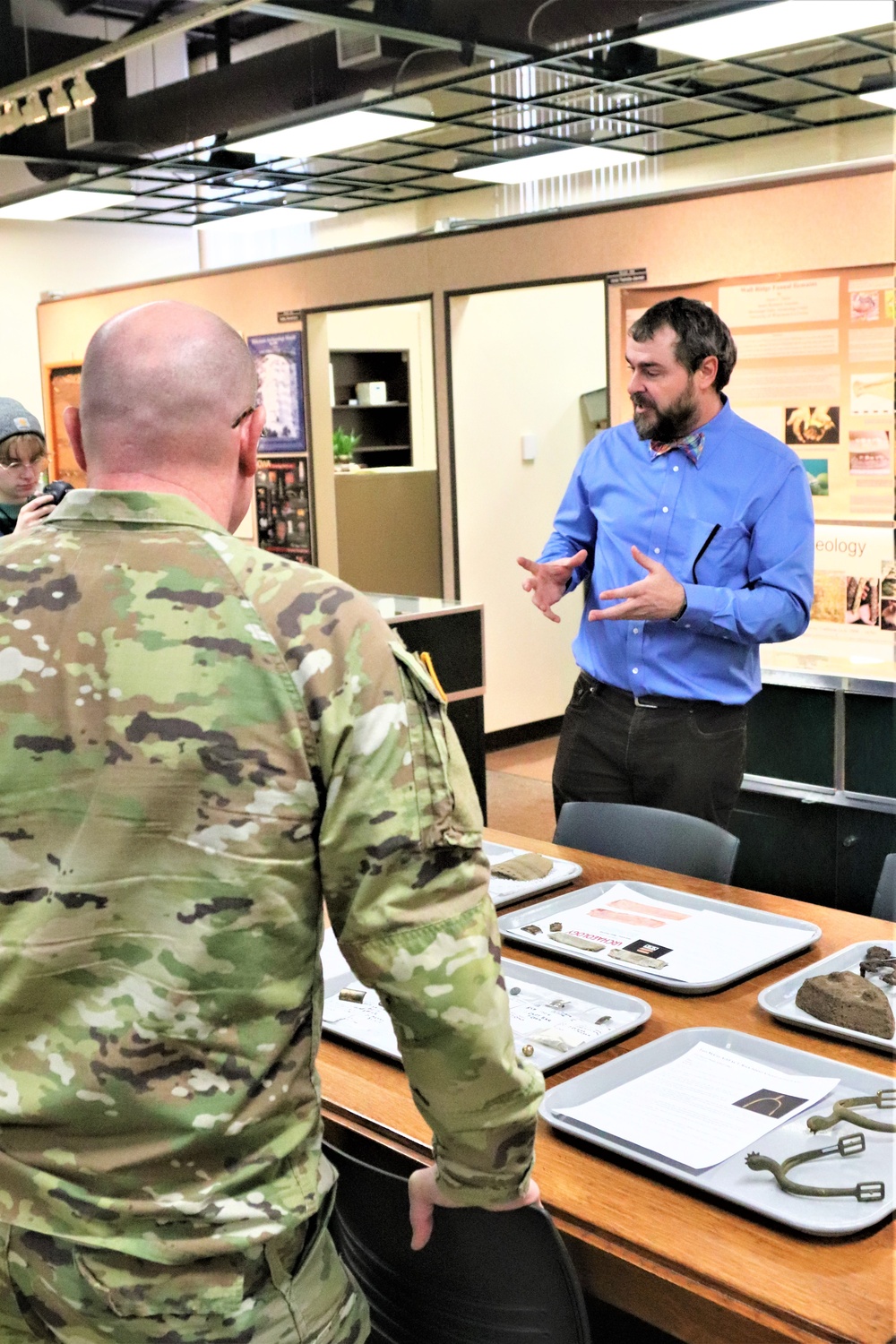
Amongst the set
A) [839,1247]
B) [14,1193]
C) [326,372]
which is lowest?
[839,1247]

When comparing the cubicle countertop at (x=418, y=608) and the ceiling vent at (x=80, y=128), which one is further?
the ceiling vent at (x=80, y=128)

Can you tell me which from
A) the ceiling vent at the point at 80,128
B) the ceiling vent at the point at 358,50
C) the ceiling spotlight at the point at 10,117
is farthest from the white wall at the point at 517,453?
the ceiling vent at the point at 80,128

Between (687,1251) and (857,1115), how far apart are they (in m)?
0.31

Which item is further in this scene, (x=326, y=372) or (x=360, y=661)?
(x=326, y=372)

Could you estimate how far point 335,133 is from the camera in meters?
6.70

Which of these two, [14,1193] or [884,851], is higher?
[14,1193]

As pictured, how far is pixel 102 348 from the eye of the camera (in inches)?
47.1

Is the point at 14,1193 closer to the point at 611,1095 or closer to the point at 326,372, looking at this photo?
the point at 611,1095

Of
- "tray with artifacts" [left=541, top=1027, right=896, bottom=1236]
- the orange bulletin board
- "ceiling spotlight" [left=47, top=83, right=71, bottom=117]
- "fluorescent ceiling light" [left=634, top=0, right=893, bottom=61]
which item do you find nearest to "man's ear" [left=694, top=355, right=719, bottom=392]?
"tray with artifacts" [left=541, top=1027, right=896, bottom=1236]

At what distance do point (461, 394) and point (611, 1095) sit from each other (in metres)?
5.47

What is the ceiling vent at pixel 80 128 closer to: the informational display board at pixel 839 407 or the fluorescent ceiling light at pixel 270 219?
the fluorescent ceiling light at pixel 270 219

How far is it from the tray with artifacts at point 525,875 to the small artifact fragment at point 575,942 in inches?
7.4

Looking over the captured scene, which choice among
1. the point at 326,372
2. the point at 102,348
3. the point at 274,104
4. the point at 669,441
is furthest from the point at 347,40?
the point at 102,348

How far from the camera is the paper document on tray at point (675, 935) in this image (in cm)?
195
